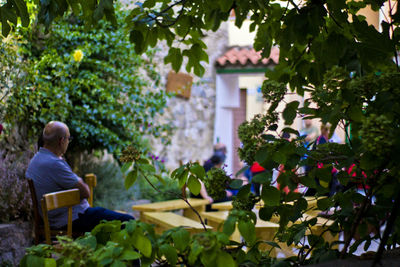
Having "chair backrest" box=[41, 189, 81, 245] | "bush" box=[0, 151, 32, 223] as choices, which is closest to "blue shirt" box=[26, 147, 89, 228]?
"chair backrest" box=[41, 189, 81, 245]

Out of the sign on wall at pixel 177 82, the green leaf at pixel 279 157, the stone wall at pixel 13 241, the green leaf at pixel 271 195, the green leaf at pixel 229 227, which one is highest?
the sign on wall at pixel 177 82

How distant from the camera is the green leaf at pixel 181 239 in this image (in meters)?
1.29

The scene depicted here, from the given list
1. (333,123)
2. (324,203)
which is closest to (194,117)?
(324,203)

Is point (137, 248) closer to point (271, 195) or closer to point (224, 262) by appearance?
point (224, 262)

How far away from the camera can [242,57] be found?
10047mm

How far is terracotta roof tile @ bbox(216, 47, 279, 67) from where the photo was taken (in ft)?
31.9

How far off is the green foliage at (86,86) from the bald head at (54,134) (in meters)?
1.17

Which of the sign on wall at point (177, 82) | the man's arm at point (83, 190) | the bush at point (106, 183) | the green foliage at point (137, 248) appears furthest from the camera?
the sign on wall at point (177, 82)

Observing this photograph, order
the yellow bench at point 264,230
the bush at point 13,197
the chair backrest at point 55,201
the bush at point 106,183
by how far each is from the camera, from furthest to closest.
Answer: the bush at point 106,183 < the bush at point 13,197 < the yellow bench at point 264,230 < the chair backrest at point 55,201

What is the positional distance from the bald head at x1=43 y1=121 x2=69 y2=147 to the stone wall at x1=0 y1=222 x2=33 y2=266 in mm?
810

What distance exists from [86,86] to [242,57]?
488cm

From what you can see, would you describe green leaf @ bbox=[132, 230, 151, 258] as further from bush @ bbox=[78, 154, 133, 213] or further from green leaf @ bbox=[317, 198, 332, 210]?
bush @ bbox=[78, 154, 133, 213]

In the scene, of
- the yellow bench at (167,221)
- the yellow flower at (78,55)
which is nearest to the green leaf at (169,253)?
the yellow bench at (167,221)

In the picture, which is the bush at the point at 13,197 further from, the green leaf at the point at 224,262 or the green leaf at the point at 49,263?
the green leaf at the point at 224,262
